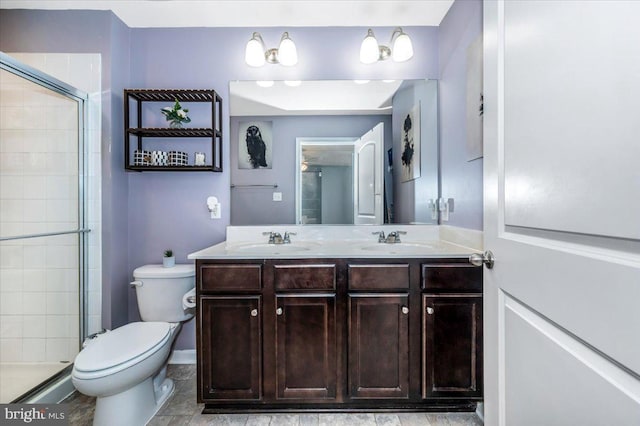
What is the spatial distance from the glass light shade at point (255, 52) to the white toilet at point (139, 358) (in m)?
1.43

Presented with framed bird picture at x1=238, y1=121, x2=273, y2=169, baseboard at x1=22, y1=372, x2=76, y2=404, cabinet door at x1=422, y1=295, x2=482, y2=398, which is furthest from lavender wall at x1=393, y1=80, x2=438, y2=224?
baseboard at x1=22, y1=372, x2=76, y2=404

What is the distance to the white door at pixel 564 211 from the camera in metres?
0.51

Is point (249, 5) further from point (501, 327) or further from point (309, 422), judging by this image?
point (309, 422)

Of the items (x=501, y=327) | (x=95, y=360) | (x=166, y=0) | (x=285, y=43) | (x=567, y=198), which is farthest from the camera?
(x=285, y=43)

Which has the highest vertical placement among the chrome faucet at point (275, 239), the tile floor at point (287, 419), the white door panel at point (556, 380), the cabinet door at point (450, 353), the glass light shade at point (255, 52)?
the glass light shade at point (255, 52)

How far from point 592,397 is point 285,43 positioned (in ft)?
7.18

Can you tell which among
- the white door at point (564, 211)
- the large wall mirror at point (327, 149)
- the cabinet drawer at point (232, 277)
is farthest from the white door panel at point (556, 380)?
the large wall mirror at point (327, 149)

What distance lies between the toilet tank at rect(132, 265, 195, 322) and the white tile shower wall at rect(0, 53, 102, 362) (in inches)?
13.1

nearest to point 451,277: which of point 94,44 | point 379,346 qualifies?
point 379,346

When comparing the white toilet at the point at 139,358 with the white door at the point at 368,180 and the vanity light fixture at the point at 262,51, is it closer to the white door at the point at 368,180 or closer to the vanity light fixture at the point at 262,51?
the white door at the point at 368,180

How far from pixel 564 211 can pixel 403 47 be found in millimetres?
1746

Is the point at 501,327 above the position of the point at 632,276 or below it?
below

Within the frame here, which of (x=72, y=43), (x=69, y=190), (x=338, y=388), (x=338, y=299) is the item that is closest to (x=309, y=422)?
(x=338, y=388)

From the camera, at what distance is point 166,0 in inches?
74.2
